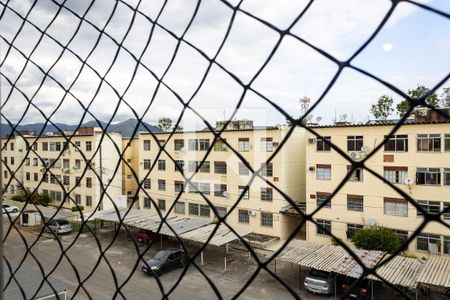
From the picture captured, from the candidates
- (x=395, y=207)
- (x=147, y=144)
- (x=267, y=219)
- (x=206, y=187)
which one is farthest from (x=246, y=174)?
(x=147, y=144)

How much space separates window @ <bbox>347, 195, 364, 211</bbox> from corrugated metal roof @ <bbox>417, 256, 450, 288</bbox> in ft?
5.26

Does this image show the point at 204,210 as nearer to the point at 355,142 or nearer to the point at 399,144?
the point at 355,142

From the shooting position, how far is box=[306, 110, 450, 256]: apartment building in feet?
17.7

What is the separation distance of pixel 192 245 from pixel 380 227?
10.6ft

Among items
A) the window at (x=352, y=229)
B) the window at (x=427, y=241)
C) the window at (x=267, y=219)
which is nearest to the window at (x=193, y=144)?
Result: the window at (x=267, y=219)

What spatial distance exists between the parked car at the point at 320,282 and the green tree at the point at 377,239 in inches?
40.9

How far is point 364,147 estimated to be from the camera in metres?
5.47

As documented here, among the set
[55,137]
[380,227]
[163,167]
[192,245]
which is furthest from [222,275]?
[55,137]

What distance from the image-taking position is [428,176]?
18.2 feet

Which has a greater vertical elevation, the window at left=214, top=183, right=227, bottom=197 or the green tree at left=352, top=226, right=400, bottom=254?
the window at left=214, top=183, right=227, bottom=197

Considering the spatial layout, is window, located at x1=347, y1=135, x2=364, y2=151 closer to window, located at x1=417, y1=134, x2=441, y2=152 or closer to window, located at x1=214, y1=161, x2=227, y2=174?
window, located at x1=417, y1=134, x2=441, y2=152

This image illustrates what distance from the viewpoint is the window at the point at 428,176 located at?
5.49 metres

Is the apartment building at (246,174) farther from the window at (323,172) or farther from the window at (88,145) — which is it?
the window at (88,145)

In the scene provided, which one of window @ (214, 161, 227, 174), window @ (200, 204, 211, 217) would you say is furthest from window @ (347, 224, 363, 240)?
window @ (200, 204, 211, 217)
